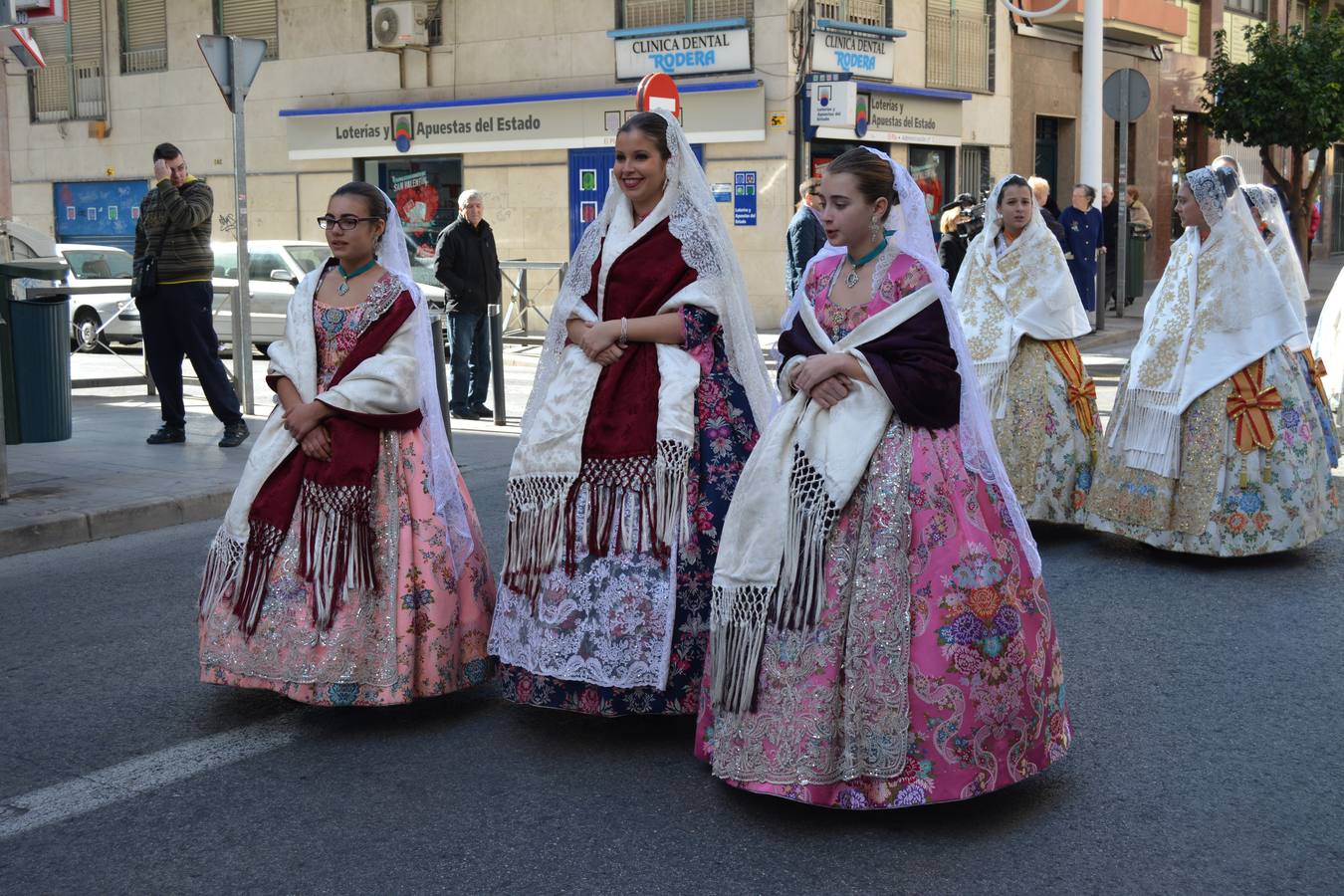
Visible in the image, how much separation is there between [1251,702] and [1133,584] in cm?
173

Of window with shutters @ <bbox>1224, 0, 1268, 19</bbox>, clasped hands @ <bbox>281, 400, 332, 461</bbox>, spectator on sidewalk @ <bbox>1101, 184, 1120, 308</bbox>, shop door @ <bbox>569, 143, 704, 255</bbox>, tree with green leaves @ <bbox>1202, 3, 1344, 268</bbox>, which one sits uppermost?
window with shutters @ <bbox>1224, 0, 1268, 19</bbox>

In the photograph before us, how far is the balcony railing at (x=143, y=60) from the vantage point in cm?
2672

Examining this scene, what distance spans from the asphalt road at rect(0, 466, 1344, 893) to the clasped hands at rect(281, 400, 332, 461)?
88cm

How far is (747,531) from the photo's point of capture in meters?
4.14

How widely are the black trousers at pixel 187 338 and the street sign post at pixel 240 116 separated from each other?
1494mm

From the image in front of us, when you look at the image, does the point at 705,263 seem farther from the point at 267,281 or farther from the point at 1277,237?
the point at 267,281

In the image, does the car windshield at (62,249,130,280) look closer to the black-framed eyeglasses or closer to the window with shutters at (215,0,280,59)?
the window with shutters at (215,0,280,59)

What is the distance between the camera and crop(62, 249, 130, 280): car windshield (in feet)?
63.5

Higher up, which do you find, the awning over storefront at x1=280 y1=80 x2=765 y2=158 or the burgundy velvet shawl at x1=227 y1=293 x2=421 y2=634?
the awning over storefront at x1=280 y1=80 x2=765 y2=158

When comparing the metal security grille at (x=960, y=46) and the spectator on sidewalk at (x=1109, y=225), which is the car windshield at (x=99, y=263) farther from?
the spectator on sidewalk at (x=1109, y=225)

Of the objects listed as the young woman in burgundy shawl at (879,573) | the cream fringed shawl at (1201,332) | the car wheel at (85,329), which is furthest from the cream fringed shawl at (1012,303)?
the car wheel at (85,329)

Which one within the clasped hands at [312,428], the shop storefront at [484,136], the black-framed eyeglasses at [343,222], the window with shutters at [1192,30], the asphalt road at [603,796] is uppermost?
the window with shutters at [1192,30]

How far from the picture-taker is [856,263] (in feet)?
14.1

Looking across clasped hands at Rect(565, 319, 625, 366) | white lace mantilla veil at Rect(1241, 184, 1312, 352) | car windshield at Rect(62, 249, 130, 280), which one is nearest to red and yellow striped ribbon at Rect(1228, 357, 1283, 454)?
white lace mantilla veil at Rect(1241, 184, 1312, 352)
